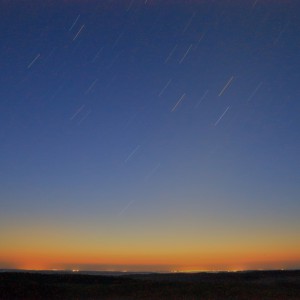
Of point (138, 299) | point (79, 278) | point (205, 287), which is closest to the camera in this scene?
point (138, 299)

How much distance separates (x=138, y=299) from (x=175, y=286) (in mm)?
6627

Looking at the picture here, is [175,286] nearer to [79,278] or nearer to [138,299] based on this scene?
[138,299]

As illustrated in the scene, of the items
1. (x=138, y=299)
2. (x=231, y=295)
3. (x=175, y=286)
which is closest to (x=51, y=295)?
(x=138, y=299)

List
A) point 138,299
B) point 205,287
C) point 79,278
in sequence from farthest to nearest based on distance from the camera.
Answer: point 79,278, point 205,287, point 138,299

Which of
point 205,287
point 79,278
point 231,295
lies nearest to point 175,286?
point 205,287

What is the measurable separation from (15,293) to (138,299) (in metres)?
9.66

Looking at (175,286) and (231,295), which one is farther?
(175,286)

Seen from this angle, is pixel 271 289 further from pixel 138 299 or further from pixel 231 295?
pixel 138 299

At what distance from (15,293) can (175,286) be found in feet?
45.8

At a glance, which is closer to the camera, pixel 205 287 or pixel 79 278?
pixel 205 287

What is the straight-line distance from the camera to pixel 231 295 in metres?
35.2

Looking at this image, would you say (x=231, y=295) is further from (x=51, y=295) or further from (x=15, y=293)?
(x=15, y=293)

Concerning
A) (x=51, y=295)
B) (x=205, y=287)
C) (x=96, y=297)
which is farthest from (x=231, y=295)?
(x=51, y=295)

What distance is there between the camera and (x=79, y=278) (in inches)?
1924
